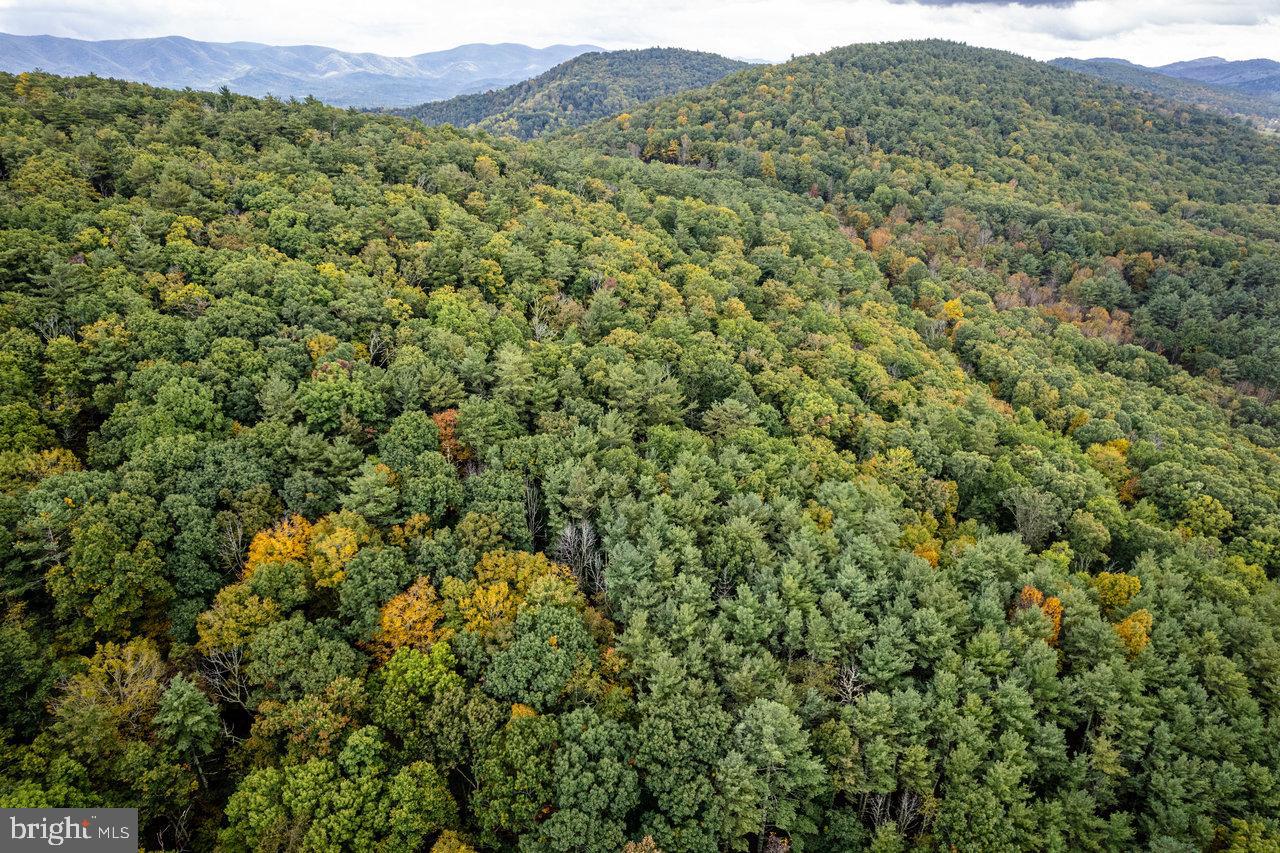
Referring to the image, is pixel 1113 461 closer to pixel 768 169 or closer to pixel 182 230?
pixel 182 230

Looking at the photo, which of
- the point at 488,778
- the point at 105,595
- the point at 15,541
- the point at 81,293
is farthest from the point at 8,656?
the point at 81,293

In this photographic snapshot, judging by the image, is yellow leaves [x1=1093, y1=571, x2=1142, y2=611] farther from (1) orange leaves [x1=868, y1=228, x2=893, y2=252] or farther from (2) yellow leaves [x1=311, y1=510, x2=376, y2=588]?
(1) orange leaves [x1=868, y1=228, x2=893, y2=252]

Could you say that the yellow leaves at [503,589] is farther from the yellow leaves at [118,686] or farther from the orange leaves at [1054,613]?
the orange leaves at [1054,613]

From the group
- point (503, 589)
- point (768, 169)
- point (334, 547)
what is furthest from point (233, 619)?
point (768, 169)

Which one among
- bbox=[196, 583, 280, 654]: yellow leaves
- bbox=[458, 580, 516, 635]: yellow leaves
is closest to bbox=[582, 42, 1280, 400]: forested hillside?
bbox=[458, 580, 516, 635]: yellow leaves

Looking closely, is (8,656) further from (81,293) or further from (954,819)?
(954,819)

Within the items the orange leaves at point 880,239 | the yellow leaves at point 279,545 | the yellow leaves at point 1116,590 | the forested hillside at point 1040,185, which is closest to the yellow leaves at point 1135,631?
the yellow leaves at point 1116,590
